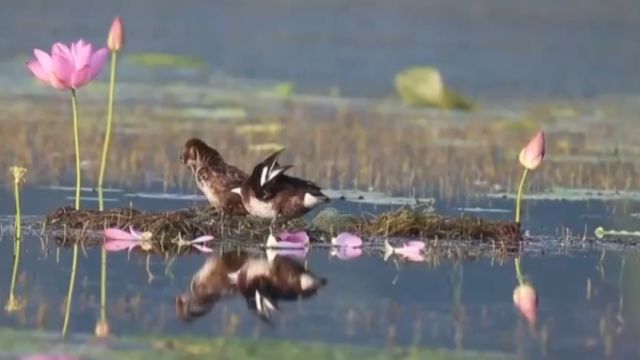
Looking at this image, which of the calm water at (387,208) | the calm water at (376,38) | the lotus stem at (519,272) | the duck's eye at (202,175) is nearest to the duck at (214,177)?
the duck's eye at (202,175)

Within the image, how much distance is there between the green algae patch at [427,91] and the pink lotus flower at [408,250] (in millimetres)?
5899

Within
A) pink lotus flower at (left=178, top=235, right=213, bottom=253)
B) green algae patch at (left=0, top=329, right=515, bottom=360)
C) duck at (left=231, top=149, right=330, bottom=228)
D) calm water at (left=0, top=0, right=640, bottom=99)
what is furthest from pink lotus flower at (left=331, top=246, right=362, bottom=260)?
calm water at (left=0, top=0, right=640, bottom=99)

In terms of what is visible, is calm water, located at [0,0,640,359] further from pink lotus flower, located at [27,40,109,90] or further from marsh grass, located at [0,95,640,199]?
pink lotus flower, located at [27,40,109,90]

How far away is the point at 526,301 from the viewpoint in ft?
24.0

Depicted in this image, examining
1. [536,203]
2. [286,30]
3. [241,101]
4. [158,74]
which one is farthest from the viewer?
[286,30]

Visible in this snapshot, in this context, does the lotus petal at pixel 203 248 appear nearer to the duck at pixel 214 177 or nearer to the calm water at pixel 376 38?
the duck at pixel 214 177

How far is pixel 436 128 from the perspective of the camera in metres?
13.4

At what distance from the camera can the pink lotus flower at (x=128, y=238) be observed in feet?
27.5

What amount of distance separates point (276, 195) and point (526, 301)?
156 cm

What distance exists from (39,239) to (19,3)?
880 centimetres

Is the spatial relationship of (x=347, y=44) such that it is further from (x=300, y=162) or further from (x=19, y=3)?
(x=300, y=162)

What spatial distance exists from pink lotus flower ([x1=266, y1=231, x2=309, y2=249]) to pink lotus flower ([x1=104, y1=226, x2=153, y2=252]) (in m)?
0.40

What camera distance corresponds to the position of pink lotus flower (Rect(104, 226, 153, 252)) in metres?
8.38

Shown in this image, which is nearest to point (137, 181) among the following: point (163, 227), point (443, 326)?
point (163, 227)
